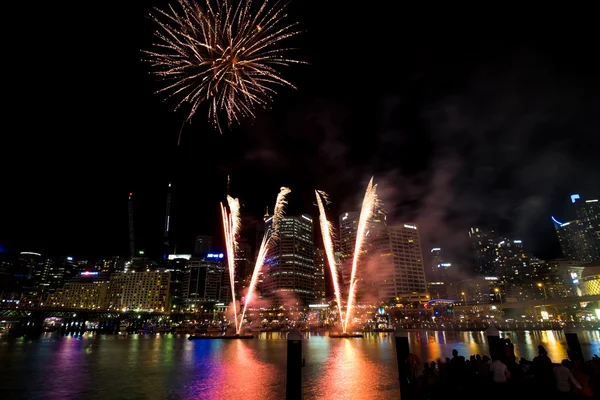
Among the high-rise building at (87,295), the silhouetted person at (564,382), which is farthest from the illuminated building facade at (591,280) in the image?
the high-rise building at (87,295)

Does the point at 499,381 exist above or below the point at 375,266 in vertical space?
below

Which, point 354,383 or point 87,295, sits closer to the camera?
point 354,383

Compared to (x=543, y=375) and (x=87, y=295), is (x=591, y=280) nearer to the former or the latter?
(x=543, y=375)

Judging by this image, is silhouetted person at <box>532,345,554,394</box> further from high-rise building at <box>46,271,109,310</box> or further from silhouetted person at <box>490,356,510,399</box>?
high-rise building at <box>46,271,109,310</box>

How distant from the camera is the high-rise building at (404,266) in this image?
174 metres

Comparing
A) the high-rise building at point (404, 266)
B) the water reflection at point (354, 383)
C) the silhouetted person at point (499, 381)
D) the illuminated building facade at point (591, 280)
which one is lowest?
the water reflection at point (354, 383)

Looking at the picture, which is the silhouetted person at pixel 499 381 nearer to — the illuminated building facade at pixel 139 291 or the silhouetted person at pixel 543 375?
the silhouetted person at pixel 543 375

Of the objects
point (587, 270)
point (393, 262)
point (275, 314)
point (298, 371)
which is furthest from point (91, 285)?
point (587, 270)

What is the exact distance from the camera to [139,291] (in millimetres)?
191375

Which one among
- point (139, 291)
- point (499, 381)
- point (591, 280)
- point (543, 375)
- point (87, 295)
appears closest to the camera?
point (543, 375)

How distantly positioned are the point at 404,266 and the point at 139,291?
143995mm

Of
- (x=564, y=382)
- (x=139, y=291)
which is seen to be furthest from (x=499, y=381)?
(x=139, y=291)

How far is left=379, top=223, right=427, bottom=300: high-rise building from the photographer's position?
570ft

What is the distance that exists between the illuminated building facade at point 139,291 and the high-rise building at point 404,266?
11664 centimetres
